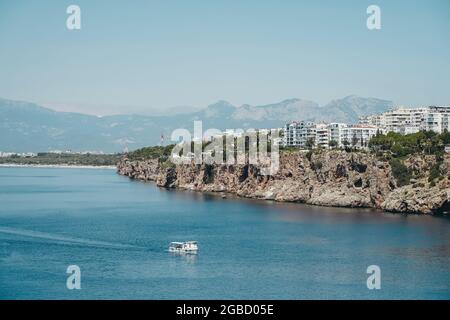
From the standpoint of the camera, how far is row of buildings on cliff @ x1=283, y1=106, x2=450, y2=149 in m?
53.4

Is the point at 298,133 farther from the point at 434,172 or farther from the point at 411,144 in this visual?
the point at 434,172

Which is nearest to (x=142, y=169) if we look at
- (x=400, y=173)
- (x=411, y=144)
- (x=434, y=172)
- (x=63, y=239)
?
(x=411, y=144)

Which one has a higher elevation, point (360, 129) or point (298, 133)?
point (360, 129)

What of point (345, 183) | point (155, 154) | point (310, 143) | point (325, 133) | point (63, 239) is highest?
point (325, 133)

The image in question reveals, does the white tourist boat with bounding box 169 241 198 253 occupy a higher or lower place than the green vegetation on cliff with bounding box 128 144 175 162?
lower

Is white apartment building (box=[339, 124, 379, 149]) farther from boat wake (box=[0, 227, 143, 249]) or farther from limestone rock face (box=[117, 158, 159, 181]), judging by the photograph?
boat wake (box=[0, 227, 143, 249])

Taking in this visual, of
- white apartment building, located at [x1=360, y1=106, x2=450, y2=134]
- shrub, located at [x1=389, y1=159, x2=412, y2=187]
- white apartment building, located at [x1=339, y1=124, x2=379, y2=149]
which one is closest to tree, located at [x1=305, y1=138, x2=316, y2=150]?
white apartment building, located at [x1=339, y1=124, x2=379, y2=149]

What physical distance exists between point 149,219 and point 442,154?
14.4m

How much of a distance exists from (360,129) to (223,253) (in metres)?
33.6

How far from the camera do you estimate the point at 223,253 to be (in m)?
23.9

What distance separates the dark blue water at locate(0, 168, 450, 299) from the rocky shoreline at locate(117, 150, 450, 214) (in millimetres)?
1416

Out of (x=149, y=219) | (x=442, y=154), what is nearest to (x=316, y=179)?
(x=442, y=154)

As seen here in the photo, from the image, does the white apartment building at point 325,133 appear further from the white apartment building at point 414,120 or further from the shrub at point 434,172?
the shrub at point 434,172
